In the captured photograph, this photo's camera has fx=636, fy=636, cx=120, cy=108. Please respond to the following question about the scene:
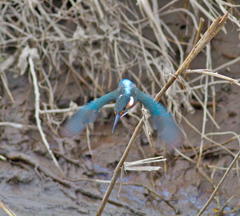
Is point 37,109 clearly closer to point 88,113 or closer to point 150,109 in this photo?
point 88,113

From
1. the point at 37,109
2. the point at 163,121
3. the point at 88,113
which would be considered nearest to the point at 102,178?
the point at 37,109

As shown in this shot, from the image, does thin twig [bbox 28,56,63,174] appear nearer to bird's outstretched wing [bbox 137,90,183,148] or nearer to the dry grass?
the dry grass

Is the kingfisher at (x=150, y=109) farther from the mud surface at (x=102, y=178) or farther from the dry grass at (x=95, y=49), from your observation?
the dry grass at (x=95, y=49)

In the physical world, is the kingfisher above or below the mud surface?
above

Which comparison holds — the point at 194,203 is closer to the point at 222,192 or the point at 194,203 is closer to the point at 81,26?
the point at 222,192

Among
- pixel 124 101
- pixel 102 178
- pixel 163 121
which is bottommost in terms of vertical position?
pixel 102 178

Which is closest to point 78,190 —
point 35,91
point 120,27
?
point 35,91

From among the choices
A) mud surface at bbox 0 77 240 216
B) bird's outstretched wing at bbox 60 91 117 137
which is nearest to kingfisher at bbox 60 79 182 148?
bird's outstretched wing at bbox 60 91 117 137

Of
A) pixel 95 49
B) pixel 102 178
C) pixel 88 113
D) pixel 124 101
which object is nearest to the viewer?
pixel 124 101
